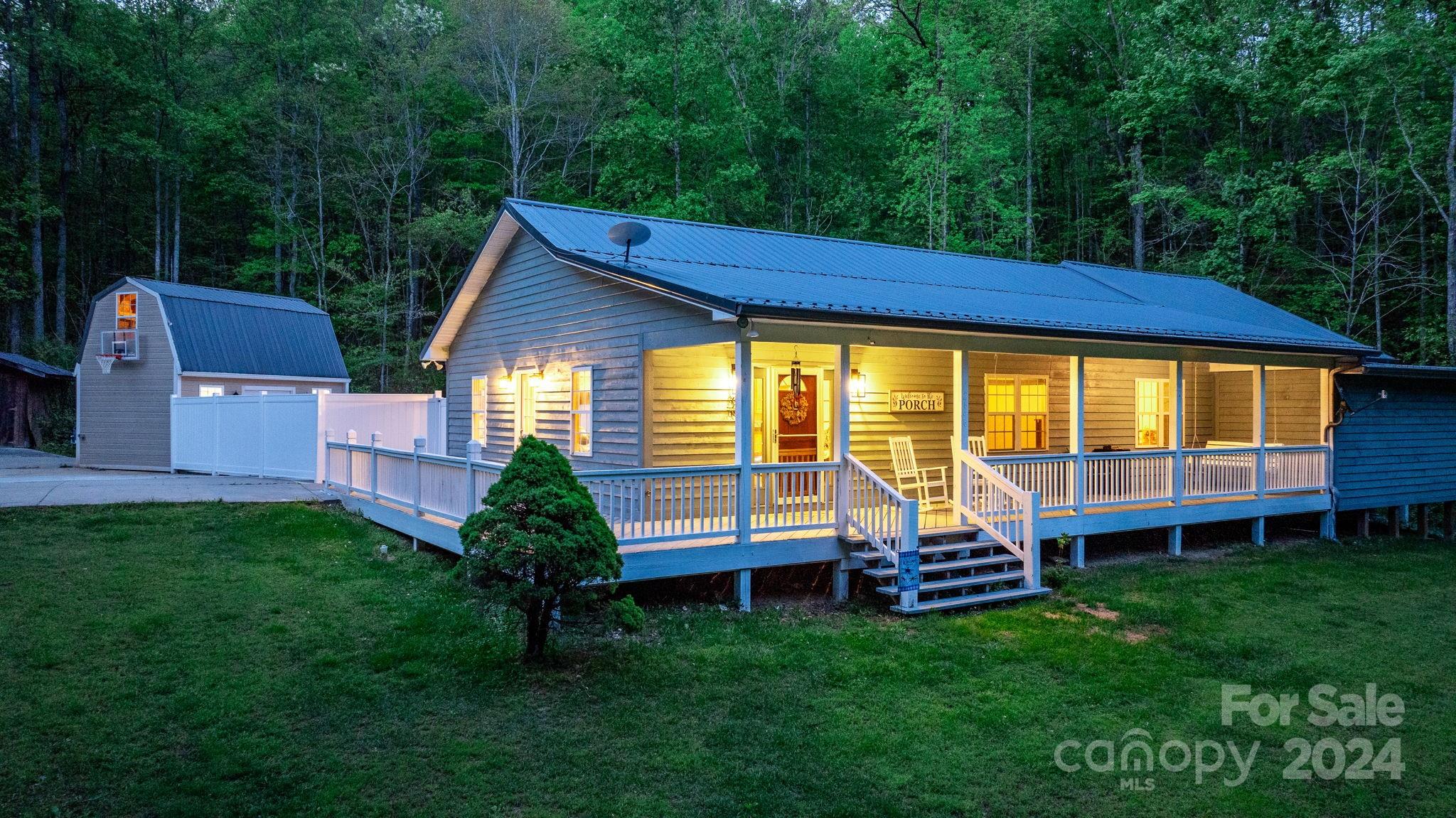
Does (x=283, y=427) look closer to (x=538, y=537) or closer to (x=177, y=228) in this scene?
(x=538, y=537)

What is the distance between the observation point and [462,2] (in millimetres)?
29922

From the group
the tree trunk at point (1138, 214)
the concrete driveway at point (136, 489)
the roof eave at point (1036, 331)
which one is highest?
the tree trunk at point (1138, 214)

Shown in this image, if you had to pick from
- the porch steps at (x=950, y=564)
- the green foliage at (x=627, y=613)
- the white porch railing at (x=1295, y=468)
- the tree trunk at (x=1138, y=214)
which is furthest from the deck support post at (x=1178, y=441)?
the tree trunk at (x=1138, y=214)

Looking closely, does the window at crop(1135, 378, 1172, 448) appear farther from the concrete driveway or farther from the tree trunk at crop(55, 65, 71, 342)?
the tree trunk at crop(55, 65, 71, 342)

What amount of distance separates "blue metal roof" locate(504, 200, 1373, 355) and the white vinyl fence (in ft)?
17.3

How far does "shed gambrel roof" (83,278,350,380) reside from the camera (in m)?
19.7

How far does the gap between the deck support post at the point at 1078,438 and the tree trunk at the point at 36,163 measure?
3422 centimetres

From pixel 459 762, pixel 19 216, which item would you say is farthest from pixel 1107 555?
pixel 19 216

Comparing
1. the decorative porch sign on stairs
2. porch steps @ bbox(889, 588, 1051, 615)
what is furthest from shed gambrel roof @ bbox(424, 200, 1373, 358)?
porch steps @ bbox(889, 588, 1051, 615)

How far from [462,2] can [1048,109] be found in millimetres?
20977

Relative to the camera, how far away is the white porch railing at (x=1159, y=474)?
38.4 ft

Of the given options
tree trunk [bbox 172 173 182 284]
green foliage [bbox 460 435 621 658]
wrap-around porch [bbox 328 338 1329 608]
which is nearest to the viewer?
green foliage [bbox 460 435 621 658]

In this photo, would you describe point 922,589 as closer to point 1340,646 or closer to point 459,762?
point 1340,646

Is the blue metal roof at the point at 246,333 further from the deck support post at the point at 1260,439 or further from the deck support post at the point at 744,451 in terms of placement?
the deck support post at the point at 1260,439
